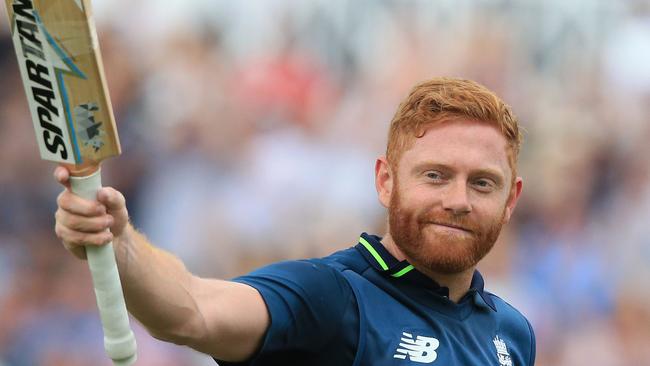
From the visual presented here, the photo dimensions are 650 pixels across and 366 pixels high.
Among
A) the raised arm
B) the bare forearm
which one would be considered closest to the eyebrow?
the raised arm

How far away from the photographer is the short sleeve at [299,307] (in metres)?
2.84

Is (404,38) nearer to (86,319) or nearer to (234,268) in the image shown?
(234,268)

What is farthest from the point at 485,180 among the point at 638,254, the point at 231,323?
the point at 638,254

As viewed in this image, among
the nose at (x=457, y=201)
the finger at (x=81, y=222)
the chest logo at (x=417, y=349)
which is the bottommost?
the chest logo at (x=417, y=349)

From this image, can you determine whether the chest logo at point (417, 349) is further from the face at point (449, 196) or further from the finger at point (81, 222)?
the finger at point (81, 222)

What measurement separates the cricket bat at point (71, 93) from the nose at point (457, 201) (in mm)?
1213

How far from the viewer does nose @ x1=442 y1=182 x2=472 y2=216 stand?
3.25m

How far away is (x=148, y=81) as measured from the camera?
6.88 meters

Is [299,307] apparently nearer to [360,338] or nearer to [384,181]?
[360,338]

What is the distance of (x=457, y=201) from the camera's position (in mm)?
3254

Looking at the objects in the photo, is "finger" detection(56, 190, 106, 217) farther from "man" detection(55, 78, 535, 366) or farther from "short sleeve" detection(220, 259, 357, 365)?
"short sleeve" detection(220, 259, 357, 365)

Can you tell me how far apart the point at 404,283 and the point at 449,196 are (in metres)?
0.32

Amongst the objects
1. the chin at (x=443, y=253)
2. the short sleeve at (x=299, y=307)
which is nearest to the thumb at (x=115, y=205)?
the short sleeve at (x=299, y=307)

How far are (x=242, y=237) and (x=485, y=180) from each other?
3743mm
